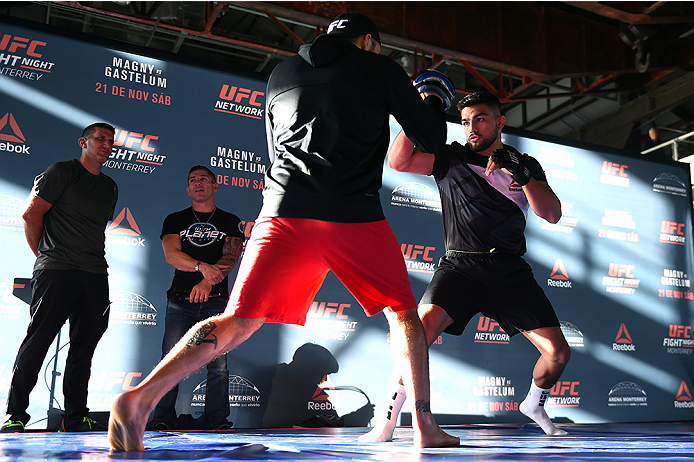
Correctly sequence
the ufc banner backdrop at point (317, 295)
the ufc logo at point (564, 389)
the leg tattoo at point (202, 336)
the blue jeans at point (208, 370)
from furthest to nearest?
the ufc logo at point (564, 389) < the ufc banner backdrop at point (317, 295) < the blue jeans at point (208, 370) < the leg tattoo at point (202, 336)

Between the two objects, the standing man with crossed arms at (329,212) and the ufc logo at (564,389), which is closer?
the standing man with crossed arms at (329,212)

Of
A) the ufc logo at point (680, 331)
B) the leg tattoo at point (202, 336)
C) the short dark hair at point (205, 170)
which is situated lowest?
the leg tattoo at point (202, 336)

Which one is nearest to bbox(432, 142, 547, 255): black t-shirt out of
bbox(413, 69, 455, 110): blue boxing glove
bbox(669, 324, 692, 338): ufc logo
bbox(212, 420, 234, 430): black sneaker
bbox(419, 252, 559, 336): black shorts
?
bbox(419, 252, 559, 336): black shorts

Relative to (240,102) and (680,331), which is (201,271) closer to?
(240,102)

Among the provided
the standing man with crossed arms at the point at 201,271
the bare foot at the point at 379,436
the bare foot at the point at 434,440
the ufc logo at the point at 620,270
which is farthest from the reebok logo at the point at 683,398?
the bare foot at the point at 434,440

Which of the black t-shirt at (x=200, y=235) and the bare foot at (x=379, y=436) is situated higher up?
the black t-shirt at (x=200, y=235)

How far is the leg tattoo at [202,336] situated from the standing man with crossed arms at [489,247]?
130cm

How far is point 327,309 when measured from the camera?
16.0 feet

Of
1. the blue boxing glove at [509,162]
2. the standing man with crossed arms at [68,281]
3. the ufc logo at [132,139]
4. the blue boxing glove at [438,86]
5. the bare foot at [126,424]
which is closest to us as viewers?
the bare foot at [126,424]

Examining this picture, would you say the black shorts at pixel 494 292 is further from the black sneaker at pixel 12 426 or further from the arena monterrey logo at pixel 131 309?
the black sneaker at pixel 12 426

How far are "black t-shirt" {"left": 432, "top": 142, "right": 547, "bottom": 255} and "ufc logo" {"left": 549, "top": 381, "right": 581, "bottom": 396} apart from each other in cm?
296

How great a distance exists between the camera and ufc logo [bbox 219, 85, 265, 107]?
4879 mm

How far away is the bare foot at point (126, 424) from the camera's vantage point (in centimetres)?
169

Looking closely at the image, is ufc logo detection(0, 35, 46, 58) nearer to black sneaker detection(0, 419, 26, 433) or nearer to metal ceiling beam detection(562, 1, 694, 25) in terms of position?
black sneaker detection(0, 419, 26, 433)
